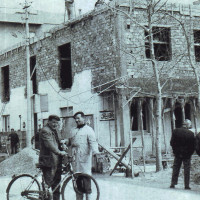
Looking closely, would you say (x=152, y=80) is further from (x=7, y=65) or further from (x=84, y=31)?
(x=7, y=65)

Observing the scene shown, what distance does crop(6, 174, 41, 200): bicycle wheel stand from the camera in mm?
7922

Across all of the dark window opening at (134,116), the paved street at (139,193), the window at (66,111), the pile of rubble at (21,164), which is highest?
the window at (66,111)

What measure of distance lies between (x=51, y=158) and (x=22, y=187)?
0.83 m

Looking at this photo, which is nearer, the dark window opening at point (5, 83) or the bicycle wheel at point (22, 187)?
the bicycle wheel at point (22, 187)

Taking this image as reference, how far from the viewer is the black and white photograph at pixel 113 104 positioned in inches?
320

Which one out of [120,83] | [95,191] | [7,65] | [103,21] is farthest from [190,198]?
[7,65]

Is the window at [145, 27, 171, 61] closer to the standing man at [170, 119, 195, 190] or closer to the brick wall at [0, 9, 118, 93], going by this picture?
the brick wall at [0, 9, 118, 93]

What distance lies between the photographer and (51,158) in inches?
310

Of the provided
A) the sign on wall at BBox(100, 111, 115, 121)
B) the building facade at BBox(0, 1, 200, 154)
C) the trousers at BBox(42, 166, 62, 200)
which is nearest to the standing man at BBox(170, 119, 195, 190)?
the trousers at BBox(42, 166, 62, 200)

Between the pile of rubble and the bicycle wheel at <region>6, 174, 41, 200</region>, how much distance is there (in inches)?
313

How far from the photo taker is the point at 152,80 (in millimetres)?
18406

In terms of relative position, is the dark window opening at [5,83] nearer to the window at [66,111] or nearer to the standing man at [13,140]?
the standing man at [13,140]

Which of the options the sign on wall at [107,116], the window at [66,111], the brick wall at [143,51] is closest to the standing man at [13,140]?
the window at [66,111]

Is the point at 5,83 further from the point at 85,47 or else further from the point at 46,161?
the point at 46,161
